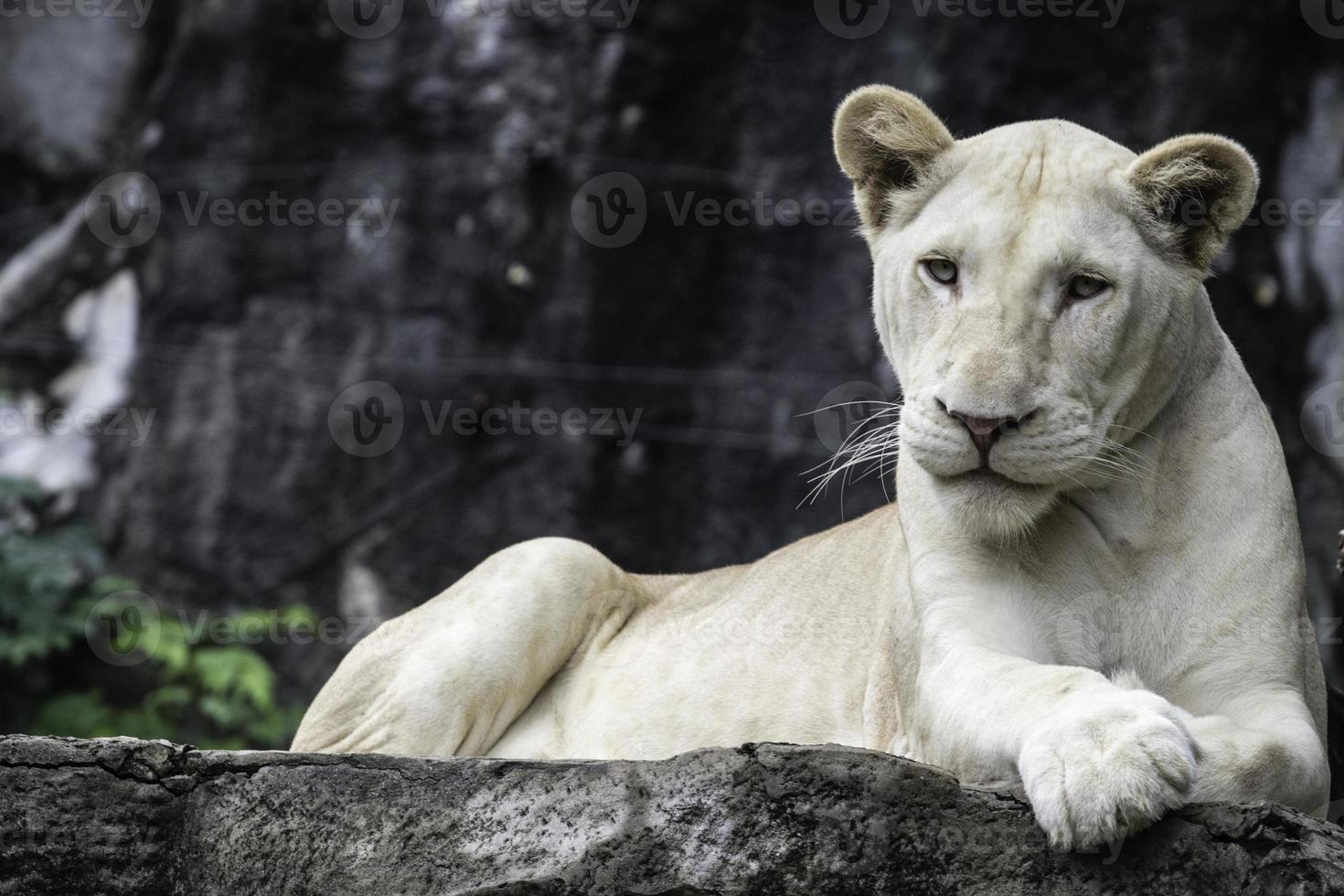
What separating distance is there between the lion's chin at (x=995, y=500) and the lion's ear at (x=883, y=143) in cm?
88

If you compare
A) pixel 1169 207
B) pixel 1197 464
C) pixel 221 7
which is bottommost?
pixel 1197 464

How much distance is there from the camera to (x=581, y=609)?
5375 millimetres

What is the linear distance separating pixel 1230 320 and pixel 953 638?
20.5 feet

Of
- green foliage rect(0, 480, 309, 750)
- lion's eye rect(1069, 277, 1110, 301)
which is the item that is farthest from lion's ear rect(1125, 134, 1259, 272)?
green foliage rect(0, 480, 309, 750)

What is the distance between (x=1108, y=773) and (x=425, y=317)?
7562mm

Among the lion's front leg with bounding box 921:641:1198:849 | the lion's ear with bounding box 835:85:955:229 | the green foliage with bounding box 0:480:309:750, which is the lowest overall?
the green foliage with bounding box 0:480:309:750

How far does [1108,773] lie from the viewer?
2.57 m

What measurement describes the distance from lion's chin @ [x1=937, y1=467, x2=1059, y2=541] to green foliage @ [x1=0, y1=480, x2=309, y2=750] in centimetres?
671

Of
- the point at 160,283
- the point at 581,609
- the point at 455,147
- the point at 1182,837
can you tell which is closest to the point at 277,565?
the point at 160,283

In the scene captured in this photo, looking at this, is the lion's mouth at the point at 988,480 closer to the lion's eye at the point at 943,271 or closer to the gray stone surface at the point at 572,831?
the lion's eye at the point at 943,271

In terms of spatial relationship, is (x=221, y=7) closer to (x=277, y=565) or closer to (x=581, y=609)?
(x=277, y=565)

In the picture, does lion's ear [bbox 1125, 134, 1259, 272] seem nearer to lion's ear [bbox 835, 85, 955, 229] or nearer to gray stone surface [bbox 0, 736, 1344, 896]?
lion's ear [bbox 835, 85, 955, 229]

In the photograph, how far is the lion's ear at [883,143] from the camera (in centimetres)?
386

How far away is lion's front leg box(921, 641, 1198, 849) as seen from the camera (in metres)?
2.55
